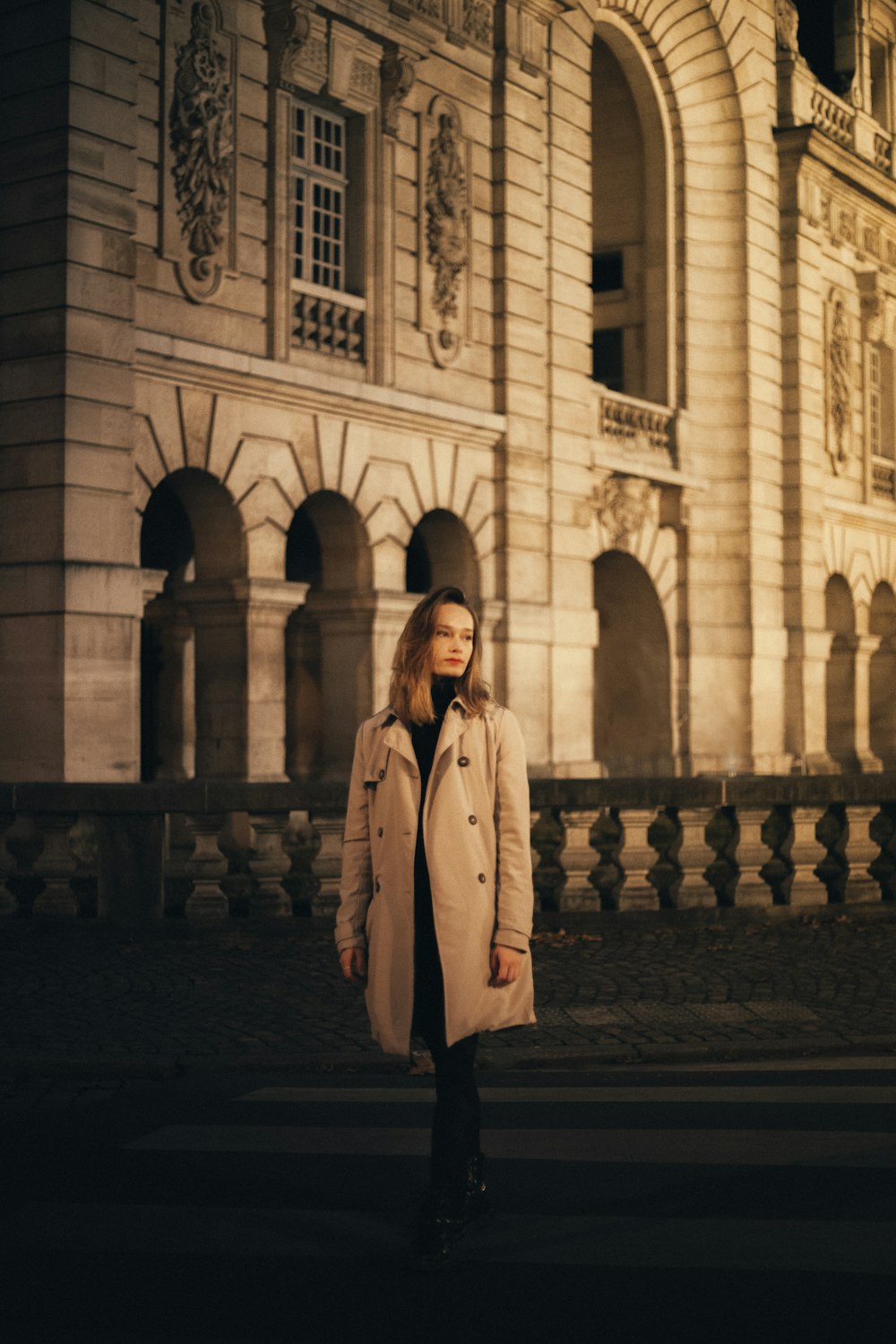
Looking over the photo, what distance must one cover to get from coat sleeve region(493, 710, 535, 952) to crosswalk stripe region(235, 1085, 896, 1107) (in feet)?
6.04

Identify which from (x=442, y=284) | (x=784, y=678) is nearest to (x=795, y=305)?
(x=784, y=678)

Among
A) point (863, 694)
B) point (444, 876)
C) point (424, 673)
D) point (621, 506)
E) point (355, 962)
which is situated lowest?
point (355, 962)

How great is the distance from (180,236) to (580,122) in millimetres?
8259

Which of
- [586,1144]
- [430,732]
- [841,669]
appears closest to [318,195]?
[841,669]

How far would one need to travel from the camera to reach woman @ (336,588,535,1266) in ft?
15.6

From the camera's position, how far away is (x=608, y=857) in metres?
11.5

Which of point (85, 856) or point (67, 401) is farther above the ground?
point (67, 401)

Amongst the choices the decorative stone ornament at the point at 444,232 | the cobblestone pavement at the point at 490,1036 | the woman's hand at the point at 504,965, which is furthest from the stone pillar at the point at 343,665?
the woman's hand at the point at 504,965

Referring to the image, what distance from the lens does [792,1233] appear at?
15.4 feet

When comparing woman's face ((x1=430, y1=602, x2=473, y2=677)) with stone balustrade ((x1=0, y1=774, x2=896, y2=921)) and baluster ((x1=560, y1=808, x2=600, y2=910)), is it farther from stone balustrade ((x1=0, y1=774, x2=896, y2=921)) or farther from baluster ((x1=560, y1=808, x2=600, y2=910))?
baluster ((x1=560, y1=808, x2=600, y2=910))

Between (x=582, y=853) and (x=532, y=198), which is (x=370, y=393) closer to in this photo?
(x=532, y=198)

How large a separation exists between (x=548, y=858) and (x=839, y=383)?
2143 cm

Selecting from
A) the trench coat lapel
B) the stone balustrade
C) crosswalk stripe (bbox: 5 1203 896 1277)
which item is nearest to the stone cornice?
the stone balustrade

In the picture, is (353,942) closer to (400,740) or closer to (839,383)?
(400,740)
